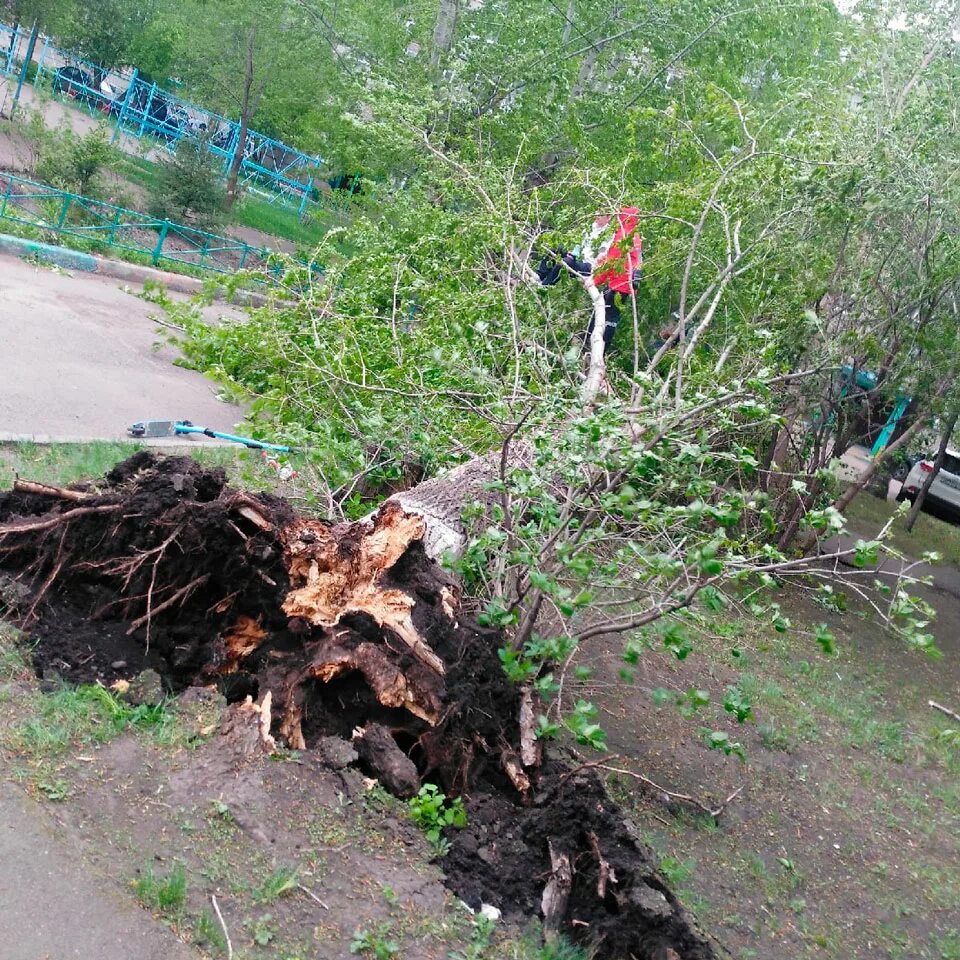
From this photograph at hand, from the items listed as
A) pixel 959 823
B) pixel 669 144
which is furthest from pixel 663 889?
pixel 669 144

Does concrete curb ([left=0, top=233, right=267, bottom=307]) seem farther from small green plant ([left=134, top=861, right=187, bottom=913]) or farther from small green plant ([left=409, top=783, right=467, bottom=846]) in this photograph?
small green plant ([left=134, top=861, right=187, bottom=913])

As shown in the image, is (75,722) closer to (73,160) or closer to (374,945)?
(374,945)

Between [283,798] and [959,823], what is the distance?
4699 millimetres

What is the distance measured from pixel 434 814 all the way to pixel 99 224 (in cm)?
1495

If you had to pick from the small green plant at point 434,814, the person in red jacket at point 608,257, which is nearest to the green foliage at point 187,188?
the person in red jacket at point 608,257

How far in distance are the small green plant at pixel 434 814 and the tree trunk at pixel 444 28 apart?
12.9 metres

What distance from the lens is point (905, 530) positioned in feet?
59.4

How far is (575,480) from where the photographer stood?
502cm

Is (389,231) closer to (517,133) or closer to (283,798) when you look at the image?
(517,133)

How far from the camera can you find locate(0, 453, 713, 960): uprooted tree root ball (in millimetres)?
4473

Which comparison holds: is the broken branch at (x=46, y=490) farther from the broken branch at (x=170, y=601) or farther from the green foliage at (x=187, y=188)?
the green foliage at (x=187, y=188)

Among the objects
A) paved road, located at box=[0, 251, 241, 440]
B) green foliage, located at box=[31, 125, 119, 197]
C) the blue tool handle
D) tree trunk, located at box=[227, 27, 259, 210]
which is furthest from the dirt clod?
tree trunk, located at box=[227, 27, 259, 210]

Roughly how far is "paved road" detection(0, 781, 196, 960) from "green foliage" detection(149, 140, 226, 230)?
17.2 m

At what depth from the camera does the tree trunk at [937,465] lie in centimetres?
1190
